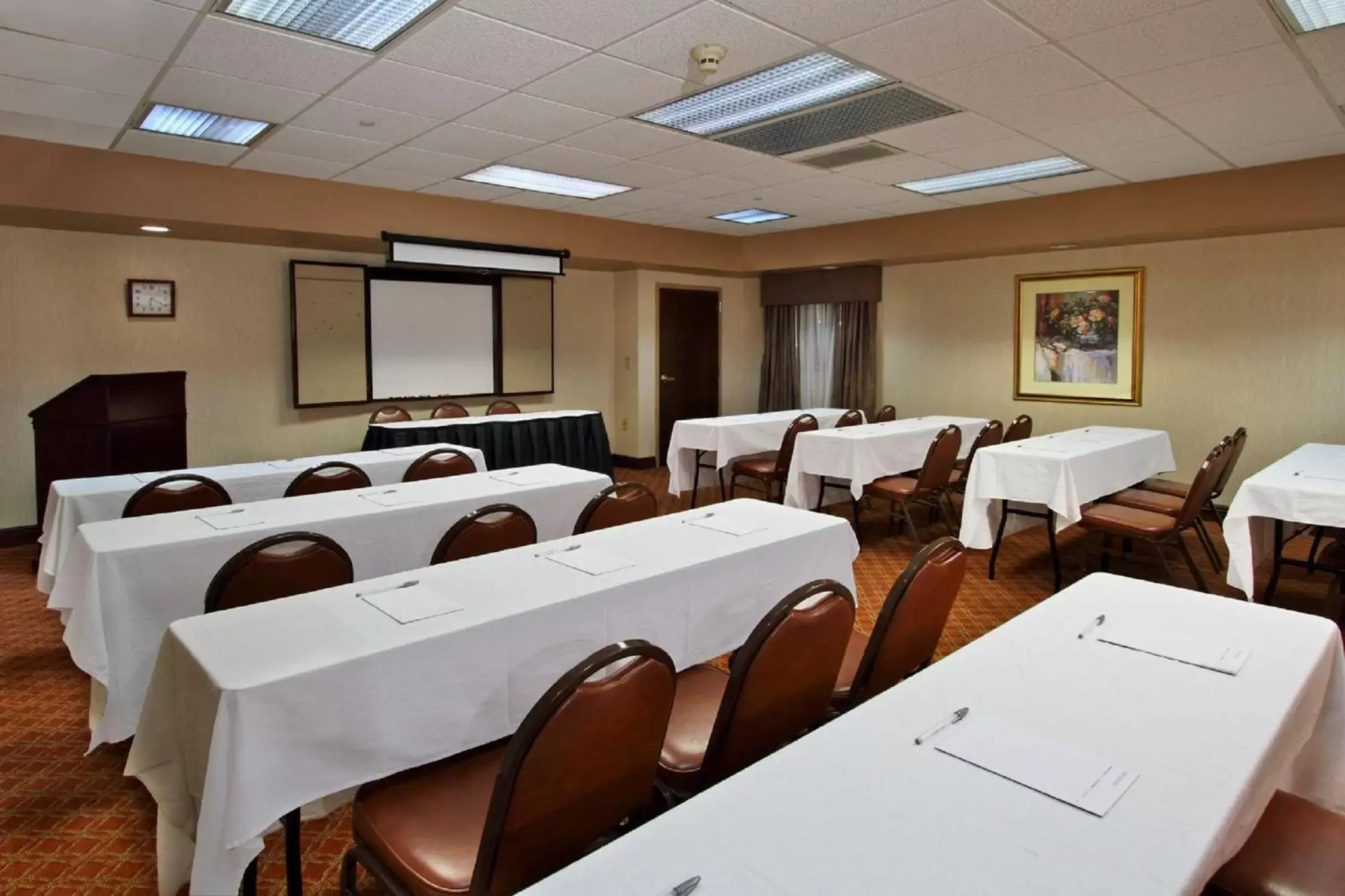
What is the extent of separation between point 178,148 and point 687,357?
5858 millimetres

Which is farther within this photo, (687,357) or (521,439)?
(687,357)

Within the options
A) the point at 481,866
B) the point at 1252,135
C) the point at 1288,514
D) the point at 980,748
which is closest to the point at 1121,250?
the point at 1252,135

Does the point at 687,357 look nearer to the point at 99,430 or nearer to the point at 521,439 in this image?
the point at 521,439

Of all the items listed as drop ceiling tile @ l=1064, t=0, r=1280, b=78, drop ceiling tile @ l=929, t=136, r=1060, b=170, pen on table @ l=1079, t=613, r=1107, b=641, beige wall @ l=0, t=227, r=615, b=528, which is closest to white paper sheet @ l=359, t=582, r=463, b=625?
pen on table @ l=1079, t=613, r=1107, b=641

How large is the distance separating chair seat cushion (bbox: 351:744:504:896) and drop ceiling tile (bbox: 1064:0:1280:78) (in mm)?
3612

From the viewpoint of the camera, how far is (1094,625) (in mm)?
1849

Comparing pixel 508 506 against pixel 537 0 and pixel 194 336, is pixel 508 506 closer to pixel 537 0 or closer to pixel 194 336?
pixel 537 0

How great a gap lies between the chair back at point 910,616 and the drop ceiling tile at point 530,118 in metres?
3.21

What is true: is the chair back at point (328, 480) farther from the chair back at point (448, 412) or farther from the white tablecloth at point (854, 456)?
the white tablecloth at point (854, 456)

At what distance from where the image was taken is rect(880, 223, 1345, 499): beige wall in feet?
20.0

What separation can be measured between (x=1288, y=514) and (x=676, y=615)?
311 cm

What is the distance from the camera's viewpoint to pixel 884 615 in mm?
1995

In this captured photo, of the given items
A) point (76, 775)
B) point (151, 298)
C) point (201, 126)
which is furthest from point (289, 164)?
point (76, 775)

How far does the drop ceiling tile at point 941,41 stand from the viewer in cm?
310
